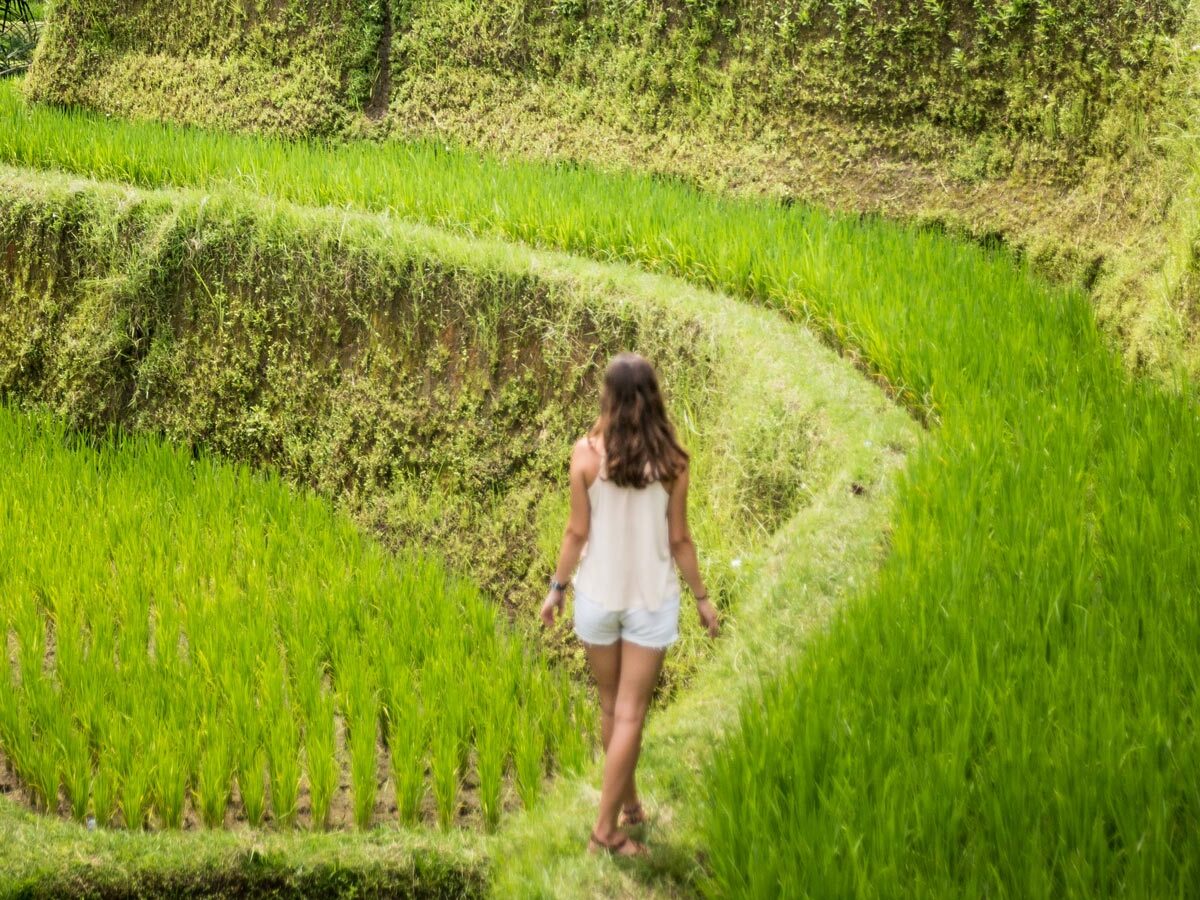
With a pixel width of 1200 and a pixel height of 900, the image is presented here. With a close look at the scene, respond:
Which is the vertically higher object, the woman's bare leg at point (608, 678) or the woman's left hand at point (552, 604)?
the woman's left hand at point (552, 604)

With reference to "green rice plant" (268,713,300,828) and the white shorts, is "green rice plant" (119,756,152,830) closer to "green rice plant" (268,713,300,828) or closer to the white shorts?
"green rice plant" (268,713,300,828)

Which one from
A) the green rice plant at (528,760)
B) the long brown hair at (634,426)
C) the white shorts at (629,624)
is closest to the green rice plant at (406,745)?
the green rice plant at (528,760)

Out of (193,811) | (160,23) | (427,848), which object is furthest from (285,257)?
(160,23)

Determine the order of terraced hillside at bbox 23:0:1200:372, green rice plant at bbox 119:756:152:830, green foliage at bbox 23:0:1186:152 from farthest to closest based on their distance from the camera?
green foliage at bbox 23:0:1186:152 < terraced hillside at bbox 23:0:1200:372 < green rice plant at bbox 119:756:152:830

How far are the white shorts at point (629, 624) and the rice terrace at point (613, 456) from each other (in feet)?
0.07

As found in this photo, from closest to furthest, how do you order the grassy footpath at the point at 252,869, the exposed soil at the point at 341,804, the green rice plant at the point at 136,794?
the grassy footpath at the point at 252,869, the green rice plant at the point at 136,794, the exposed soil at the point at 341,804

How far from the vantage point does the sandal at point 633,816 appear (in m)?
3.24

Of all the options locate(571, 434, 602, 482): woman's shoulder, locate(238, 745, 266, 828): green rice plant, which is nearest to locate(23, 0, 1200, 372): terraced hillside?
locate(571, 434, 602, 482): woman's shoulder

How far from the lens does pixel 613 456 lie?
3.04m

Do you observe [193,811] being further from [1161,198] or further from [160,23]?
[160,23]

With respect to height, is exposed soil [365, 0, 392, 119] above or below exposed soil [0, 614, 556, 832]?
above

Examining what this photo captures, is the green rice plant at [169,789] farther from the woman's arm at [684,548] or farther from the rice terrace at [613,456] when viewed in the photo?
the woman's arm at [684,548]

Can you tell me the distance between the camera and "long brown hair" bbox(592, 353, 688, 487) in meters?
3.01

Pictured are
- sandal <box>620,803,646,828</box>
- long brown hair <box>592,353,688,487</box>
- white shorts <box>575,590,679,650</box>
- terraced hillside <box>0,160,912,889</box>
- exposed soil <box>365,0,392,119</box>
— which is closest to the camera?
long brown hair <box>592,353,688,487</box>
